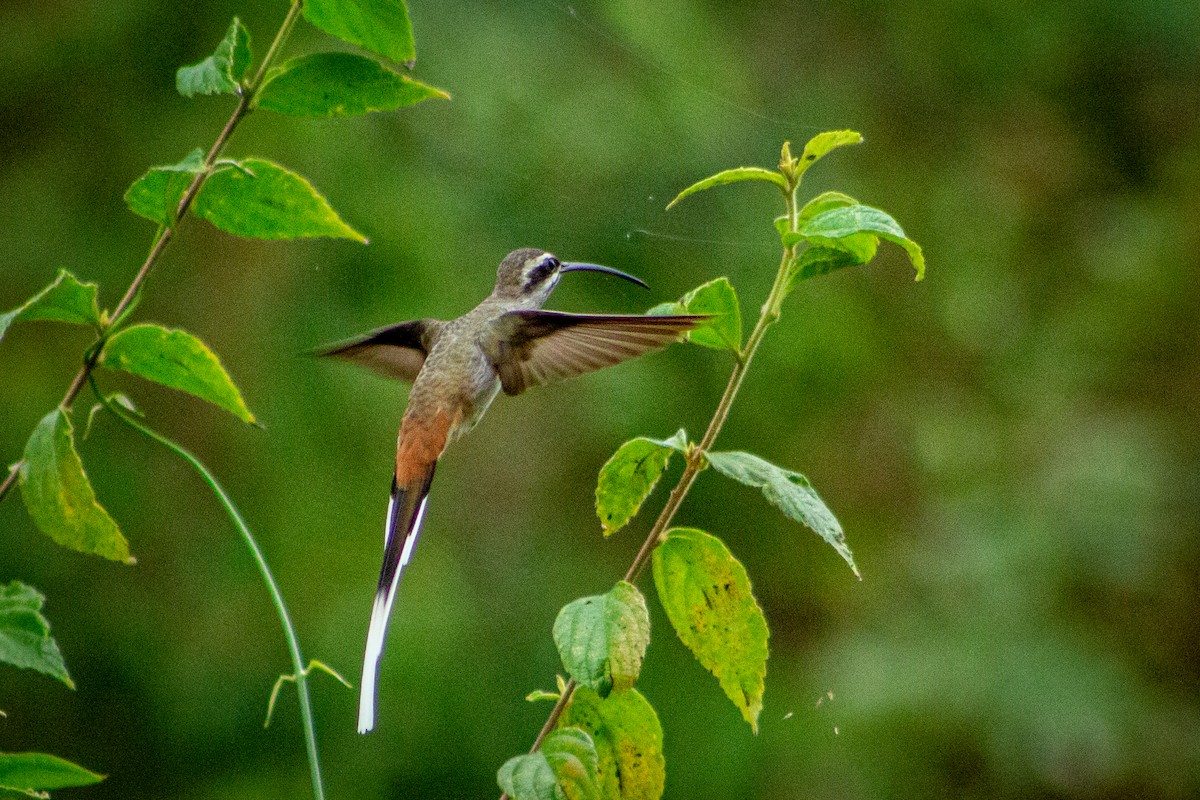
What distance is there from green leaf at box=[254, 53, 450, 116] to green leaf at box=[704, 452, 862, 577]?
377 mm

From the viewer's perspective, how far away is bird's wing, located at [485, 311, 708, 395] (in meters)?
1.24

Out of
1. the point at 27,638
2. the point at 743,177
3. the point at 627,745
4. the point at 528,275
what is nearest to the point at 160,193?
the point at 27,638

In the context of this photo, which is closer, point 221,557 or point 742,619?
point 742,619

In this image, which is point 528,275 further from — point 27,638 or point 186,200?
point 27,638

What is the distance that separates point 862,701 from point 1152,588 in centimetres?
103

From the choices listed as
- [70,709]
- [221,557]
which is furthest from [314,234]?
[70,709]

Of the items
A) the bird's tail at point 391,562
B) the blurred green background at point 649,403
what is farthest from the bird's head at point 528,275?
the blurred green background at point 649,403

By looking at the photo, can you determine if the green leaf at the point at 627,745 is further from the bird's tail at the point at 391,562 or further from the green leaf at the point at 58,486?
the green leaf at the point at 58,486

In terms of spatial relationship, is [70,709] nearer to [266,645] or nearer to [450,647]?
[266,645]

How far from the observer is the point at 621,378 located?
11.9ft

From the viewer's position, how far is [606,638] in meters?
0.90

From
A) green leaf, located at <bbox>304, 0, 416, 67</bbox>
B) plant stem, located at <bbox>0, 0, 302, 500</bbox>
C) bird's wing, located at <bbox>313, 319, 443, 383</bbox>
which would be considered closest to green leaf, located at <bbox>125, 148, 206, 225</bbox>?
plant stem, located at <bbox>0, 0, 302, 500</bbox>

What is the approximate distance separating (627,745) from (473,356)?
0.71m

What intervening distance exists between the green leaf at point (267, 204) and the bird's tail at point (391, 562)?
0.34m
